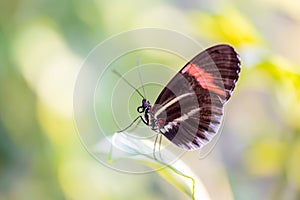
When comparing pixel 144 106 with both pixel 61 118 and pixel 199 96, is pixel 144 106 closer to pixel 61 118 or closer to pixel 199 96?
pixel 199 96

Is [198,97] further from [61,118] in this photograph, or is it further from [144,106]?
[61,118]

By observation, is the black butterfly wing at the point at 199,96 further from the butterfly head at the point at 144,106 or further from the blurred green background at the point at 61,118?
the blurred green background at the point at 61,118

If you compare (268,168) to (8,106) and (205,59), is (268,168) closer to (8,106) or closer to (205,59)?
(8,106)

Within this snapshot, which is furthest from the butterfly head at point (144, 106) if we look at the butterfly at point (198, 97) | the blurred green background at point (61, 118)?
the blurred green background at point (61, 118)

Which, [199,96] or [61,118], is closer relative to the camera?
[199,96]

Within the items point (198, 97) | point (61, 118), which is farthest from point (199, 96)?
point (61, 118)

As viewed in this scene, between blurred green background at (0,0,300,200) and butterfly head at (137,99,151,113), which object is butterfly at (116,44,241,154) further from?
blurred green background at (0,0,300,200)

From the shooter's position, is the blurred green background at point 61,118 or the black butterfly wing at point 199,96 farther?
→ the blurred green background at point 61,118

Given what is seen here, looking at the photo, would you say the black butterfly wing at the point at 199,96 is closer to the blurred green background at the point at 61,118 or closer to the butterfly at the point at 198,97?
the butterfly at the point at 198,97

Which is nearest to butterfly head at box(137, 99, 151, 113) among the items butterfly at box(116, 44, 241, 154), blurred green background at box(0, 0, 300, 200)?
butterfly at box(116, 44, 241, 154)
